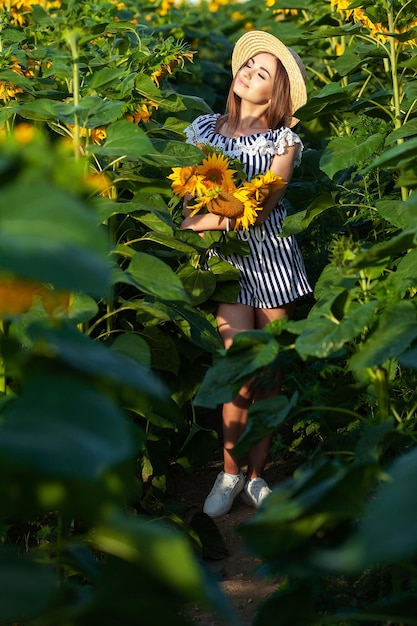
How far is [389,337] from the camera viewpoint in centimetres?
186

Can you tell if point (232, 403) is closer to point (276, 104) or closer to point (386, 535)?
point (276, 104)

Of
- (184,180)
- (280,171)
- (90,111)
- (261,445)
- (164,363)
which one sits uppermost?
(90,111)

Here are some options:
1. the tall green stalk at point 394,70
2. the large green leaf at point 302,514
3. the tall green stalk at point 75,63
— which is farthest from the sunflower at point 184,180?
the large green leaf at point 302,514

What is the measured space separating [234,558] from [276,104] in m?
1.47

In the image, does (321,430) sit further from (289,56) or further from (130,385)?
(130,385)

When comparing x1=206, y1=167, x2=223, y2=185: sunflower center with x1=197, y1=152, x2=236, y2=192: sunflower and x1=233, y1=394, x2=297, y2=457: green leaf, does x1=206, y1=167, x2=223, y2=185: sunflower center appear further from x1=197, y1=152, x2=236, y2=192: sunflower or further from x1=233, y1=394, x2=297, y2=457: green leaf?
x1=233, y1=394, x2=297, y2=457: green leaf

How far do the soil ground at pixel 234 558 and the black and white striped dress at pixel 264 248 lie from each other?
0.56m

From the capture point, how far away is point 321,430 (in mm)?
3221

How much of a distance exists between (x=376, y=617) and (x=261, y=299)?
2064mm

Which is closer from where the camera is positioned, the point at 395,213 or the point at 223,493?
the point at 395,213

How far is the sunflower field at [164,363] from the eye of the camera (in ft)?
3.56

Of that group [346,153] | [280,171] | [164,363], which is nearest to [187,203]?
[280,171]

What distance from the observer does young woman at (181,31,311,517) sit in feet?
10.9

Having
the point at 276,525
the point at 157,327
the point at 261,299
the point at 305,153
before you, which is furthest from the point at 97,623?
the point at 305,153
